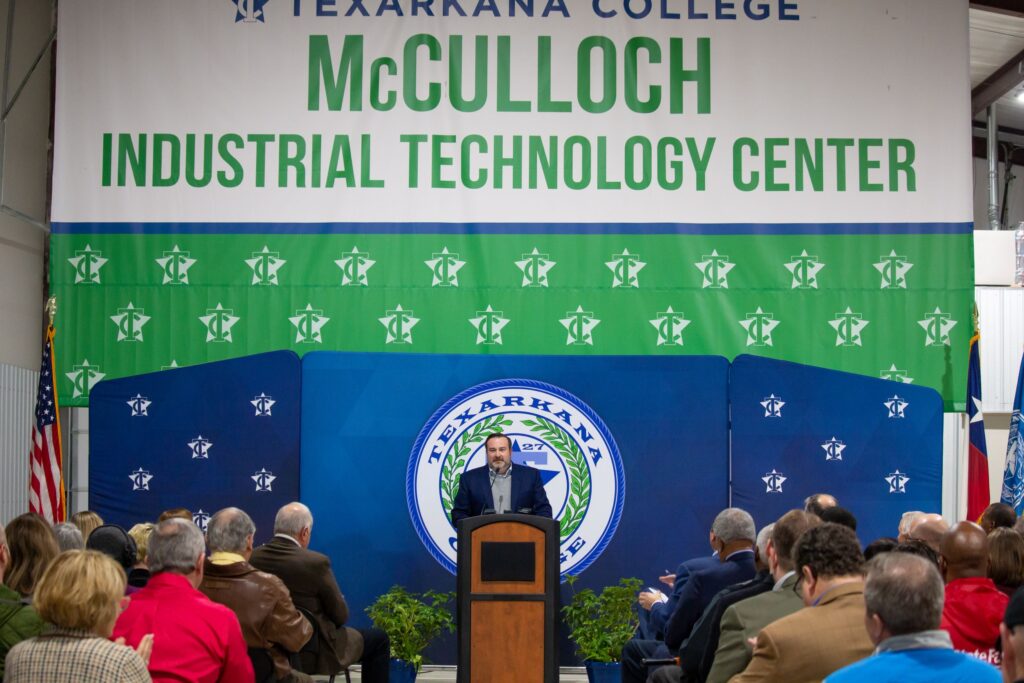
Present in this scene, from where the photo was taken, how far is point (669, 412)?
8.30 metres

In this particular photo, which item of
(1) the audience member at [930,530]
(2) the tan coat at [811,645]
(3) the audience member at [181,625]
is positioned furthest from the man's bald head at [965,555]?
(3) the audience member at [181,625]

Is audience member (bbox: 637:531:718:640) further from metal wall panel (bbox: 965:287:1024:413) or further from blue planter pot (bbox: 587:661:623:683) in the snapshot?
metal wall panel (bbox: 965:287:1024:413)

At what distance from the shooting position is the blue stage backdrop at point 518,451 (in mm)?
8227

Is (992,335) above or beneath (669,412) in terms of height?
above

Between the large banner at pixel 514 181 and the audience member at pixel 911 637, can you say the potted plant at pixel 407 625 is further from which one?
the audience member at pixel 911 637

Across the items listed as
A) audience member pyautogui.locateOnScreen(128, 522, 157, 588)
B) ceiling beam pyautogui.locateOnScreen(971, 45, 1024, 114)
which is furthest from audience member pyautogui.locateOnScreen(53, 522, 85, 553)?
ceiling beam pyautogui.locateOnScreen(971, 45, 1024, 114)

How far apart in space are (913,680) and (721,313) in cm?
607

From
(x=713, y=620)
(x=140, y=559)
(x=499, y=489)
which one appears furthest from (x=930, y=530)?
(x=140, y=559)

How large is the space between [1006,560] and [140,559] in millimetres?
3412

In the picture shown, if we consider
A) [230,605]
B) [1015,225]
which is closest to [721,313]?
[230,605]

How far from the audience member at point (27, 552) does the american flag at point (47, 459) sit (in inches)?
140

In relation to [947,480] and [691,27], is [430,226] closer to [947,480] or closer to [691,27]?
[691,27]

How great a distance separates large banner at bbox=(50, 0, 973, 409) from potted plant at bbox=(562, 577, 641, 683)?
1.69 metres

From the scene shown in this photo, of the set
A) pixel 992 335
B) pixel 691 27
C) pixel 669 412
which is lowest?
pixel 669 412
